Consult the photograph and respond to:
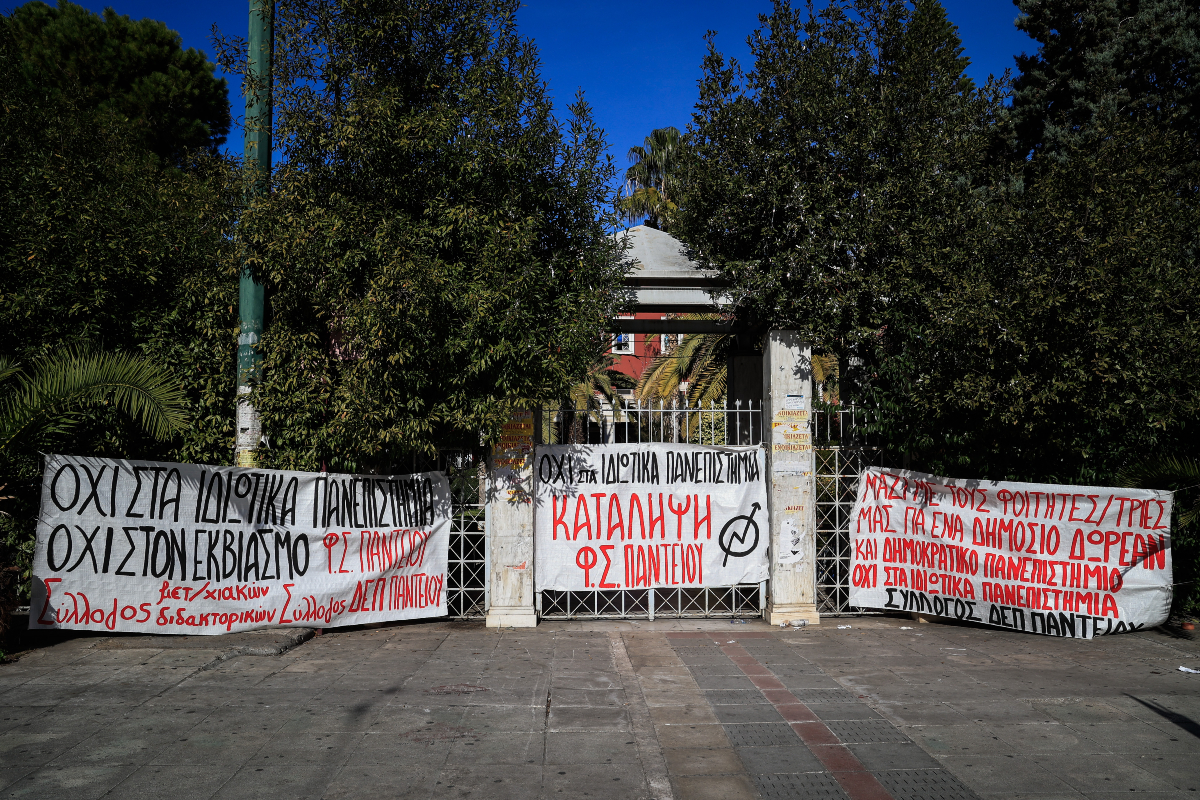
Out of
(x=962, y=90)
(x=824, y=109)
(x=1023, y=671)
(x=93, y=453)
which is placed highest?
(x=962, y=90)

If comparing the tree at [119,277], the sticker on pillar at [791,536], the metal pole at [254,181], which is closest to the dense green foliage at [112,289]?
the tree at [119,277]

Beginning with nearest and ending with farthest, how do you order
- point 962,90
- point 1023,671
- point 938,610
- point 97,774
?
point 97,774 → point 1023,671 → point 938,610 → point 962,90

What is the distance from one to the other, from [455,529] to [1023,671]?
5646mm

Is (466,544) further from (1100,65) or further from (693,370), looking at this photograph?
(1100,65)

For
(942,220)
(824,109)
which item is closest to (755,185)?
(824,109)

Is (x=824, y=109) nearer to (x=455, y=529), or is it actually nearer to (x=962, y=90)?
(x=962, y=90)

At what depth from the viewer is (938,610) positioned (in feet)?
26.7

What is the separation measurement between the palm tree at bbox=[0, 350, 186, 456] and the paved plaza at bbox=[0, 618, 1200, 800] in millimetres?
1944

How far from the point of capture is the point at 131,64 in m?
18.4

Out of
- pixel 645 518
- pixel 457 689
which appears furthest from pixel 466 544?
pixel 457 689

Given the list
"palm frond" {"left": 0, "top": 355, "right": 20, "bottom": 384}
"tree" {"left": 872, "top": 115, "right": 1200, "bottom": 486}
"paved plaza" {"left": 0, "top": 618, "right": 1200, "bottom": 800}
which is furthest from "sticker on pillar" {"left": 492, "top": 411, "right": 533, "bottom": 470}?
"palm frond" {"left": 0, "top": 355, "right": 20, "bottom": 384}

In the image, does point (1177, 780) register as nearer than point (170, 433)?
Yes

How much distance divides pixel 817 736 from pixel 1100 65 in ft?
51.3

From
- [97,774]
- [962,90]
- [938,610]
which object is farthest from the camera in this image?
[962,90]
